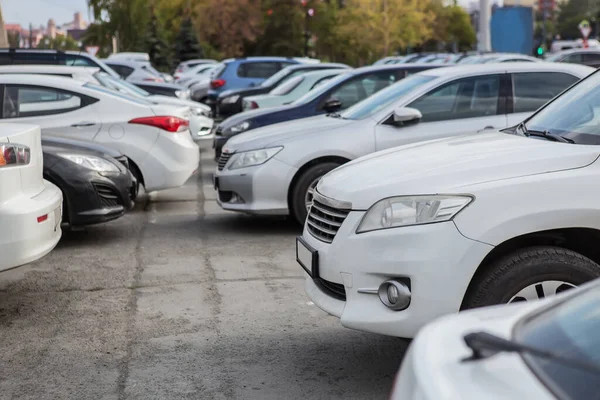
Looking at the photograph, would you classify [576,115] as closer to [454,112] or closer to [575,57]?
[454,112]

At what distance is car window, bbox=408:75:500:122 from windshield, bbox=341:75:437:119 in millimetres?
267

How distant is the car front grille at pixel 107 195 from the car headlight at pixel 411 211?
425 centimetres

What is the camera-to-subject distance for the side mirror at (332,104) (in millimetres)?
11670

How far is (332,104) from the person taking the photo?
1169cm

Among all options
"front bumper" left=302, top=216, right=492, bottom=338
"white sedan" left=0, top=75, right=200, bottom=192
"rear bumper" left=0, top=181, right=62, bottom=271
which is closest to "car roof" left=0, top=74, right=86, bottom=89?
"white sedan" left=0, top=75, right=200, bottom=192

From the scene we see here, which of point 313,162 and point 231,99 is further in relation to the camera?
point 231,99

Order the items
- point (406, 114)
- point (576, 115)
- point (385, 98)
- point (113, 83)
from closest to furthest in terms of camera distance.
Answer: point (576, 115) < point (406, 114) < point (385, 98) < point (113, 83)

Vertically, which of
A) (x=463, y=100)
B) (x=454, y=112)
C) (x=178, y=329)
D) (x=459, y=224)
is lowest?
(x=178, y=329)

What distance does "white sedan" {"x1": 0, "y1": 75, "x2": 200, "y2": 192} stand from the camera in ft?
33.9

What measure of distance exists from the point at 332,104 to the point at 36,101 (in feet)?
11.1

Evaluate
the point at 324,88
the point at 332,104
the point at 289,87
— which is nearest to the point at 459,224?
the point at 332,104

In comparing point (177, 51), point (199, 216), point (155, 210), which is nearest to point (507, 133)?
point (199, 216)

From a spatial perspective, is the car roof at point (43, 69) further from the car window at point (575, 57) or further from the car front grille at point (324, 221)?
the car window at point (575, 57)

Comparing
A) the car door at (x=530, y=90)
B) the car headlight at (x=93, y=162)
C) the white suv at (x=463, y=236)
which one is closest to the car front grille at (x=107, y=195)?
the car headlight at (x=93, y=162)
